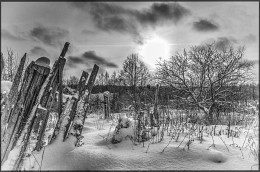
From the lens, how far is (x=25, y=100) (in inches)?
103

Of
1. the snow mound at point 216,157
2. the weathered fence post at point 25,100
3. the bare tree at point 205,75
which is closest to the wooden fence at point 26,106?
the weathered fence post at point 25,100

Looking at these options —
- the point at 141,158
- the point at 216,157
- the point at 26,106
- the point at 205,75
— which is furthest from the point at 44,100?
the point at 205,75

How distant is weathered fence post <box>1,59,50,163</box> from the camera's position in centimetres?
249

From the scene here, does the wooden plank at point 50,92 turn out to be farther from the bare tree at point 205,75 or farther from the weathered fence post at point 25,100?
the bare tree at point 205,75

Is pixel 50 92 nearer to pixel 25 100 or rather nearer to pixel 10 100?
pixel 25 100

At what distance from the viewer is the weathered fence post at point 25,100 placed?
97.9 inches

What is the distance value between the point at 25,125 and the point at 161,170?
1831 mm

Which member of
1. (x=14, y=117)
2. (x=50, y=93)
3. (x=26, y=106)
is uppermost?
(x=50, y=93)

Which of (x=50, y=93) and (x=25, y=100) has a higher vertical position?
(x=50, y=93)

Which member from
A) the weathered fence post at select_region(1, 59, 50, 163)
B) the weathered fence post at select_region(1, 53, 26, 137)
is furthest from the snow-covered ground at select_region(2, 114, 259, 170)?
the weathered fence post at select_region(1, 53, 26, 137)

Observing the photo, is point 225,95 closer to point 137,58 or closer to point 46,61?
point 46,61

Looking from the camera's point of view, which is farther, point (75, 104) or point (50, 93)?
point (75, 104)

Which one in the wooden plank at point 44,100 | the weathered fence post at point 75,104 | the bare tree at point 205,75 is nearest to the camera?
the wooden plank at point 44,100

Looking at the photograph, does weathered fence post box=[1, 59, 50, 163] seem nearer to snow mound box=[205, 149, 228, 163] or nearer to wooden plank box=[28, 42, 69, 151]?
wooden plank box=[28, 42, 69, 151]
